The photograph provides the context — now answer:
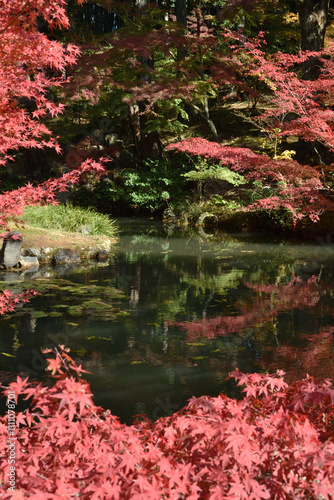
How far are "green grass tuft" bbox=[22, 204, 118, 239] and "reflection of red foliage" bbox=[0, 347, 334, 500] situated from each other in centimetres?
951

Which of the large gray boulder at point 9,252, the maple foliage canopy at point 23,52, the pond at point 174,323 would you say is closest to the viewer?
the maple foliage canopy at point 23,52

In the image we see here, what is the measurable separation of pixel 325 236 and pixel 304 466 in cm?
1117

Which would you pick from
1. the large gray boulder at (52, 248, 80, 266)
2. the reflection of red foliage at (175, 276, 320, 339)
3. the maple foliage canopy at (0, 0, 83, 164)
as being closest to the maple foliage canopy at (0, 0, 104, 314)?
the maple foliage canopy at (0, 0, 83, 164)

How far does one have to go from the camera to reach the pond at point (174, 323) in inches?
158

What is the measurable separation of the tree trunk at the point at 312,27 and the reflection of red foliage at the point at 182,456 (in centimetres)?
1388

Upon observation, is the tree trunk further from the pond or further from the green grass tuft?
the green grass tuft

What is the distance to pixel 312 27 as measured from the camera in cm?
1402

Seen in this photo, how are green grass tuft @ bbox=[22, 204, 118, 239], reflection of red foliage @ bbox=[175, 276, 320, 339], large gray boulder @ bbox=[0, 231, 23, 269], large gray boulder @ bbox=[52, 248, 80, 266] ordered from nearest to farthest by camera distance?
reflection of red foliage @ bbox=[175, 276, 320, 339]
large gray boulder @ bbox=[0, 231, 23, 269]
large gray boulder @ bbox=[52, 248, 80, 266]
green grass tuft @ bbox=[22, 204, 118, 239]

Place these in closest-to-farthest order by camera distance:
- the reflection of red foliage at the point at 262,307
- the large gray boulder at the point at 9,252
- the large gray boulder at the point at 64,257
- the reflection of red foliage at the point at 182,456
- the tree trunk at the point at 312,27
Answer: the reflection of red foliage at the point at 182,456, the reflection of red foliage at the point at 262,307, the large gray boulder at the point at 9,252, the large gray boulder at the point at 64,257, the tree trunk at the point at 312,27

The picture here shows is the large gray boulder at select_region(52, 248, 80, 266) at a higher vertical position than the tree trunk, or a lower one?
lower

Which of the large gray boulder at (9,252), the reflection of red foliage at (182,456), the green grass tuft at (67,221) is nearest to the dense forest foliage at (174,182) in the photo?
the reflection of red foliage at (182,456)

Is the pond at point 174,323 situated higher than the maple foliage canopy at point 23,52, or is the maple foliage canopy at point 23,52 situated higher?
the maple foliage canopy at point 23,52

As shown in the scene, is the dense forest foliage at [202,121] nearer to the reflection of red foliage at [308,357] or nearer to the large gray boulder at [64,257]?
the large gray boulder at [64,257]

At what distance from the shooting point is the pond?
4004 mm
